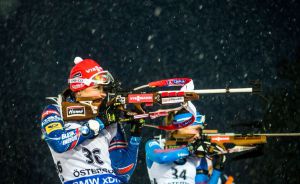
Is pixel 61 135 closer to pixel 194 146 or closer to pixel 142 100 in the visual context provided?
pixel 142 100

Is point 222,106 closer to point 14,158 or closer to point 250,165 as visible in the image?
point 250,165

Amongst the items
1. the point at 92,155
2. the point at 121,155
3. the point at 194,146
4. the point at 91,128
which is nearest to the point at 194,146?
the point at 194,146

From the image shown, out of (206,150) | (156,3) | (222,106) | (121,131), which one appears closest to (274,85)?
(222,106)

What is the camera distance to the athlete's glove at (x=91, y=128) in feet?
15.7

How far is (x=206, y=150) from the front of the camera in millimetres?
5660

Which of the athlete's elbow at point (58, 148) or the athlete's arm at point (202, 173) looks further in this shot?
the athlete's arm at point (202, 173)

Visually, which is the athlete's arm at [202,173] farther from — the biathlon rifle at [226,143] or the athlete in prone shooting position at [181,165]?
the biathlon rifle at [226,143]

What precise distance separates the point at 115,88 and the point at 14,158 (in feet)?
19.1

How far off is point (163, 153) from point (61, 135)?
143 cm

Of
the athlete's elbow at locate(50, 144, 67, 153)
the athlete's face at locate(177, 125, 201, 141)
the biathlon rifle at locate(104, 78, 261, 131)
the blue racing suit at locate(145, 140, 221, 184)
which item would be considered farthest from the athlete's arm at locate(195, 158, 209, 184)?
the athlete's elbow at locate(50, 144, 67, 153)

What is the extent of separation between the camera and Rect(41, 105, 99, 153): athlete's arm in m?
4.77

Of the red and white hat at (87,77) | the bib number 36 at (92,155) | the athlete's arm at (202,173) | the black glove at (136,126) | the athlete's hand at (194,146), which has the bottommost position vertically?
the athlete's arm at (202,173)

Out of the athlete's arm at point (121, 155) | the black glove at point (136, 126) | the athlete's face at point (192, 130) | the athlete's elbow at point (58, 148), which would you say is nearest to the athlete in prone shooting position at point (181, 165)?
the athlete's face at point (192, 130)

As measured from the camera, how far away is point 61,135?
188 inches
